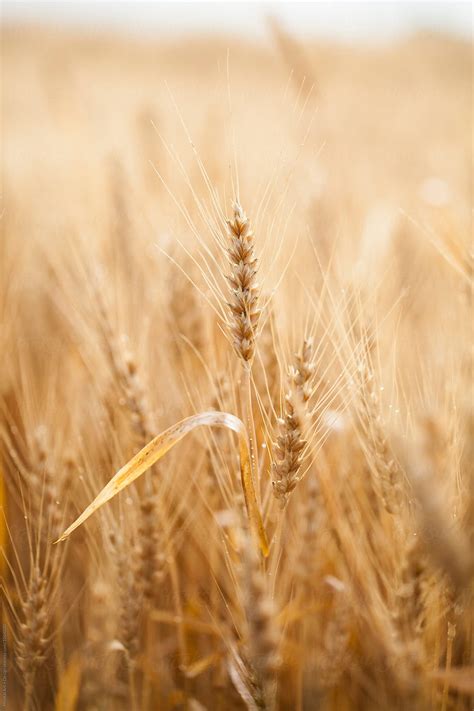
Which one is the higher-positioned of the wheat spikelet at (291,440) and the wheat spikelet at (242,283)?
the wheat spikelet at (242,283)

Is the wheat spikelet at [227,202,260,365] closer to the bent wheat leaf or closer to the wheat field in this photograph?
the wheat field

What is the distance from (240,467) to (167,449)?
11 cm

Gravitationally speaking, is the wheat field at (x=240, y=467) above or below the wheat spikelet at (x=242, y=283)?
below

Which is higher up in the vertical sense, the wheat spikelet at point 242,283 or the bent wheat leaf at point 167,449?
the wheat spikelet at point 242,283

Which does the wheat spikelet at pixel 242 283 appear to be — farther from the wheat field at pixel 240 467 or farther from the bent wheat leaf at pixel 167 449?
A: the bent wheat leaf at pixel 167 449

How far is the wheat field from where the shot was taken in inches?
30.6

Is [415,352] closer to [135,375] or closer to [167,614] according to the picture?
[135,375]

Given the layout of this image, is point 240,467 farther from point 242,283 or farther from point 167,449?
point 242,283

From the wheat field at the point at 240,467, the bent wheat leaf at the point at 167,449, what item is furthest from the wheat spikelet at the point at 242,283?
the bent wheat leaf at the point at 167,449

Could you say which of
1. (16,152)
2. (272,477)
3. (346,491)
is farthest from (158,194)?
(16,152)

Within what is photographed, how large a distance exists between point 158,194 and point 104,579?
5.97 feet

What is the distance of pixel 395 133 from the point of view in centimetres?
571

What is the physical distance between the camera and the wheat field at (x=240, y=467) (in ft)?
2.55

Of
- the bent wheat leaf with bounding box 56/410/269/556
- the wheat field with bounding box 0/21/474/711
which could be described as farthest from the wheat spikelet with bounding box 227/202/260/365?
the bent wheat leaf with bounding box 56/410/269/556
